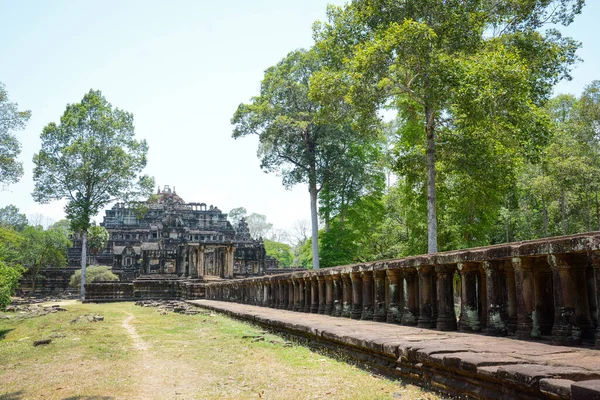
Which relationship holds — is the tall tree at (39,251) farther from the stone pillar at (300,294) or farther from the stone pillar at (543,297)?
the stone pillar at (543,297)

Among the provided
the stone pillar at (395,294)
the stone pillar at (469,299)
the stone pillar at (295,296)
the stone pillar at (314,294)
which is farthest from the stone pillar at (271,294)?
the stone pillar at (469,299)

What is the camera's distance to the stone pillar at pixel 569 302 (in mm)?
4777

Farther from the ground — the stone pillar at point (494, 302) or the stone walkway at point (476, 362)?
the stone pillar at point (494, 302)

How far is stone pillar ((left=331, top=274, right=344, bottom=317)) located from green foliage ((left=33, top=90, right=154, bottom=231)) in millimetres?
27335

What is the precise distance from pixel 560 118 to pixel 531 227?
1024 cm

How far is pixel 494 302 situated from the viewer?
19.4ft

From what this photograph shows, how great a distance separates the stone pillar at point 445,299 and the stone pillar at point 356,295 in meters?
2.65

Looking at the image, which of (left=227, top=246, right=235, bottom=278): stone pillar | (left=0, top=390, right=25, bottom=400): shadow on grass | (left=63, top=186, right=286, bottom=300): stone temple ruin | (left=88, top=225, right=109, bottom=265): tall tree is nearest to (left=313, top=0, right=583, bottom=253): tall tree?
(left=0, top=390, right=25, bottom=400): shadow on grass

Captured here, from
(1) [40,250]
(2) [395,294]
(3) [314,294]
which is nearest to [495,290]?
(2) [395,294]

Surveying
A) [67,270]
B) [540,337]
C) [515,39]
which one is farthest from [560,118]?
[67,270]

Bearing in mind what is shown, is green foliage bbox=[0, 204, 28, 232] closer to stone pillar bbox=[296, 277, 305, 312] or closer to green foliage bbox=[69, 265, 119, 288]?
green foliage bbox=[69, 265, 119, 288]

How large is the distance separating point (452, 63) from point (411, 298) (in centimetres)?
773

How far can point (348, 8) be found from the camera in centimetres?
1661

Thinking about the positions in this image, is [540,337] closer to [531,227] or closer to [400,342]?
[400,342]
